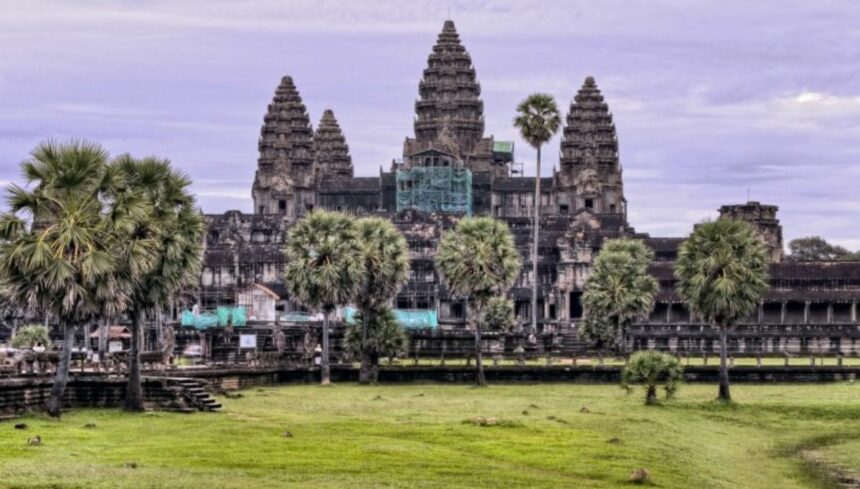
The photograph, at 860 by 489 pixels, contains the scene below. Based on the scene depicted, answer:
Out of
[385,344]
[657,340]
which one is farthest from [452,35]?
[385,344]

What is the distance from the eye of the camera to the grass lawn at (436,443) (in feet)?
130

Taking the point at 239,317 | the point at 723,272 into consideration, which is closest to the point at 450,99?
the point at 239,317

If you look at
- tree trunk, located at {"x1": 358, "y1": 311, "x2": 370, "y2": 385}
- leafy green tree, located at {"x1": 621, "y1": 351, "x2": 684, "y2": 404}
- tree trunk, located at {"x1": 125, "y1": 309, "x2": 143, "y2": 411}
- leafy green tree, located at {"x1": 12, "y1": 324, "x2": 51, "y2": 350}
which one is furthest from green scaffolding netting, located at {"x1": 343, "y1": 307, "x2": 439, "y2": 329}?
tree trunk, located at {"x1": 125, "y1": 309, "x2": 143, "y2": 411}

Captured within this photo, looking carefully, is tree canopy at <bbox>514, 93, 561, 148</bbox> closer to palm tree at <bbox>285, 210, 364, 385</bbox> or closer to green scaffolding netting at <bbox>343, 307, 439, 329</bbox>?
green scaffolding netting at <bbox>343, 307, 439, 329</bbox>

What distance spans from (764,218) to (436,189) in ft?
123

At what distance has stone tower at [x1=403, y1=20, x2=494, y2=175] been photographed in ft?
634

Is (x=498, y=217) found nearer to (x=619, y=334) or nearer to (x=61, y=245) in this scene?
(x=619, y=334)

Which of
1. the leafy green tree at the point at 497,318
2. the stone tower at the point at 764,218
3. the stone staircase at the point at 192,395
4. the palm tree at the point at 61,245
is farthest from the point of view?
the stone tower at the point at 764,218

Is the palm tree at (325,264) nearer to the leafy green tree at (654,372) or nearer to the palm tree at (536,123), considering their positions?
the leafy green tree at (654,372)

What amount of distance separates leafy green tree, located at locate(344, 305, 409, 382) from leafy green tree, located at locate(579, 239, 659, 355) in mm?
27318

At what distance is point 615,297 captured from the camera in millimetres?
112375

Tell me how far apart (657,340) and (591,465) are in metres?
78.1

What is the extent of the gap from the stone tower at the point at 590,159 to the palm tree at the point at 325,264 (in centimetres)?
10046

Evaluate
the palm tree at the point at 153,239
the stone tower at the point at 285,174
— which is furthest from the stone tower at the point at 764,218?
the palm tree at the point at 153,239
